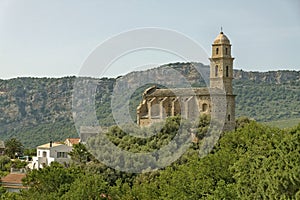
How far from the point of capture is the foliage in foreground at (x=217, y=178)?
26797 millimetres

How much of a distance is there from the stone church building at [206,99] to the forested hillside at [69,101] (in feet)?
9.60

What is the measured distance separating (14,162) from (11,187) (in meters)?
19.9

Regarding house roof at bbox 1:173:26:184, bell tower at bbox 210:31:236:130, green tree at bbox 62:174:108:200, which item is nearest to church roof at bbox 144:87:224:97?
bell tower at bbox 210:31:236:130

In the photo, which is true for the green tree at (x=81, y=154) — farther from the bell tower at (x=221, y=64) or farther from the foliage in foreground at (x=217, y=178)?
the bell tower at (x=221, y=64)

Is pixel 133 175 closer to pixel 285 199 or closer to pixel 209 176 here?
pixel 209 176

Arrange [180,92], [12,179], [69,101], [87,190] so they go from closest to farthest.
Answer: [87,190] → [12,179] → [180,92] → [69,101]

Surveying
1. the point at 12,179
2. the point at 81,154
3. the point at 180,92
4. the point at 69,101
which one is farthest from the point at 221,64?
the point at 69,101

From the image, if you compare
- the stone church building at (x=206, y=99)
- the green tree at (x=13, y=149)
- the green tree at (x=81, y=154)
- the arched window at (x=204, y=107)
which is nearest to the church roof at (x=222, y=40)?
the stone church building at (x=206, y=99)

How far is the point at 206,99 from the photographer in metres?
69.2

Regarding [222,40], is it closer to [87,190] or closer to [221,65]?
[221,65]

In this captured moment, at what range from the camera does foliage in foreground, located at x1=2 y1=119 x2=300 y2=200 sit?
26797 mm

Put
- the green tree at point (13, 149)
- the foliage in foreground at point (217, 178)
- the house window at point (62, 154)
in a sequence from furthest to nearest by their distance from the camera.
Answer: the green tree at point (13, 149) → the house window at point (62, 154) → the foliage in foreground at point (217, 178)

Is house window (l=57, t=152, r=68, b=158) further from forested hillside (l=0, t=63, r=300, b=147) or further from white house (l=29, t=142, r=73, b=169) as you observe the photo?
forested hillside (l=0, t=63, r=300, b=147)

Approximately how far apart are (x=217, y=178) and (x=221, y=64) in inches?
1482
